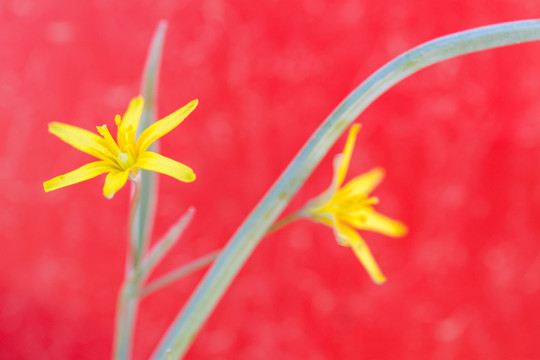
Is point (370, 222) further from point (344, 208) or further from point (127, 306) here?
point (127, 306)

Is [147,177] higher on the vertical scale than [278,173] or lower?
lower

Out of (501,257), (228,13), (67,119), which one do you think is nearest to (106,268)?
(67,119)

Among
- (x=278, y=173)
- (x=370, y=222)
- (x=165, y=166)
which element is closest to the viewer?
(x=165, y=166)

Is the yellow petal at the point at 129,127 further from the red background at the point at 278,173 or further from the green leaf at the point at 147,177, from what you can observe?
the red background at the point at 278,173

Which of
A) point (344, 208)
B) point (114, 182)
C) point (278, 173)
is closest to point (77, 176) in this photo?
point (114, 182)

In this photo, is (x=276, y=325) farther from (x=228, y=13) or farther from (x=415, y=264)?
(x=228, y=13)

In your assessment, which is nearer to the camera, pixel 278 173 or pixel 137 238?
pixel 137 238

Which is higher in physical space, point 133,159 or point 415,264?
point 415,264
